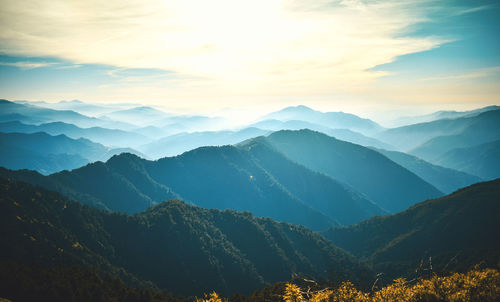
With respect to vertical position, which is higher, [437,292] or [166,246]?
[437,292]

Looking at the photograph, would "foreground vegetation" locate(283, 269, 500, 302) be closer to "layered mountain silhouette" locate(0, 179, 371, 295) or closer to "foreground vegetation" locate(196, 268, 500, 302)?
"foreground vegetation" locate(196, 268, 500, 302)

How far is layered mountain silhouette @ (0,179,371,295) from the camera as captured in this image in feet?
392

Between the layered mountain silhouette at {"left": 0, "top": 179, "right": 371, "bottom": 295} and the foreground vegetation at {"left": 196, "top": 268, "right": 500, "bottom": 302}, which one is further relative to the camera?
the layered mountain silhouette at {"left": 0, "top": 179, "right": 371, "bottom": 295}

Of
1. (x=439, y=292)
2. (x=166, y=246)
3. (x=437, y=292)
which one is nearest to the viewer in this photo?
(x=439, y=292)

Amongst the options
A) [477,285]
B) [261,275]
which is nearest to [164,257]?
[261,275]

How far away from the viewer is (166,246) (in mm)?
161750

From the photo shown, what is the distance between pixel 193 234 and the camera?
170875 mm

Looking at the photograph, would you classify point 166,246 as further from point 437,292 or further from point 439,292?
point 439,292

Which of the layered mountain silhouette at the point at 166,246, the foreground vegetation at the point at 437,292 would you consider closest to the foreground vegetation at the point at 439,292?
the foreground vegetation at the point at 437,292

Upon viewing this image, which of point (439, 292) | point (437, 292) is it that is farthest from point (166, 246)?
point (439, 292)

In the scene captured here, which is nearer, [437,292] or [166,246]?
[437,292]

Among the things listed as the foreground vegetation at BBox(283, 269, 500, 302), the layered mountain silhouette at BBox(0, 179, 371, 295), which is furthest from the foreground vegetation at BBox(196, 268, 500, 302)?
the layered mountain silhouette at BBox(0, 179, 371, 295)

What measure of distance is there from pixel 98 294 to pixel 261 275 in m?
108

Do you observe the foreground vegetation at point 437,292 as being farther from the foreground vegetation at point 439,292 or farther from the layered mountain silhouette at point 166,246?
the layered mountain silhouette at point 166,246
